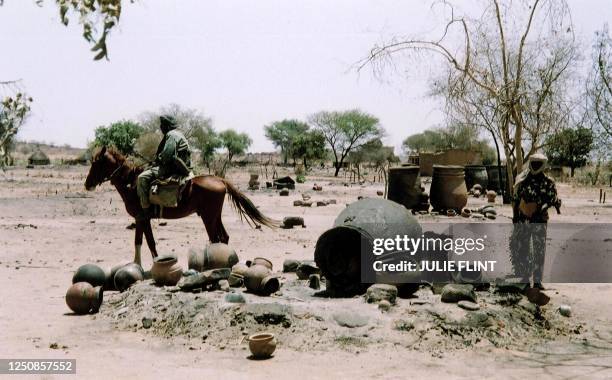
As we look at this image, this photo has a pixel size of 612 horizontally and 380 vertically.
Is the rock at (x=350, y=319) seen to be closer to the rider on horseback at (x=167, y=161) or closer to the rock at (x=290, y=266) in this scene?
the rock at (x=290, y=266)

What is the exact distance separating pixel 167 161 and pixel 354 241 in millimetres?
3162

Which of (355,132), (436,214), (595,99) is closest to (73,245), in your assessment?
(436,214)

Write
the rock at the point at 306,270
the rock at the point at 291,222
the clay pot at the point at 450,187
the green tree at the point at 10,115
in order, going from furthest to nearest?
1. the clay pot at the point at 450,187
2. the rock at the point at 291,222
3. the rock at the point at 306,270
4. the green tree at the point at 10,115

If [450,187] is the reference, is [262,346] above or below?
below

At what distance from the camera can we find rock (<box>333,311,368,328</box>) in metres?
5.91

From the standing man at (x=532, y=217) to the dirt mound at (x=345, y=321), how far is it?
849 millimetres

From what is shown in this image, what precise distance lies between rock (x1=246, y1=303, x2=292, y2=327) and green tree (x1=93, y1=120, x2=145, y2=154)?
46549 millimetres

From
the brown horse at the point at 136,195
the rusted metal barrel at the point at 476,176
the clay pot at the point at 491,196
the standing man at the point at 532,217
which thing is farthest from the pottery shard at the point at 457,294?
the rusted metal barrel at the point at 476,176

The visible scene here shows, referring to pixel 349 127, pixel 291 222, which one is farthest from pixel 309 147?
pixel 291 222

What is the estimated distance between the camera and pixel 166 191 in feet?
28.0

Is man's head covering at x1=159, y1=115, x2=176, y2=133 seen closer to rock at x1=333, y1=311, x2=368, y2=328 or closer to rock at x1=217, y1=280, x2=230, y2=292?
rock at x1=217, y1=280, x2=230, y2=292

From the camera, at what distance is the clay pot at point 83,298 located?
266 inches

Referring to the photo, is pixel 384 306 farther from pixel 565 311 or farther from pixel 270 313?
pixel 565 311

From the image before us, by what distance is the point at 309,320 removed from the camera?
601 centimetres
